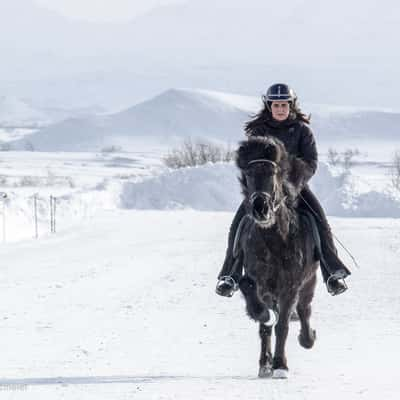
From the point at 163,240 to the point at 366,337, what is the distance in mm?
13750

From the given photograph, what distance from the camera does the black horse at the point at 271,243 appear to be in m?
7.63

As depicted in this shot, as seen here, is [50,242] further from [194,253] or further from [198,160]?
[198,160]

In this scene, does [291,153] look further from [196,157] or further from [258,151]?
[196,157]

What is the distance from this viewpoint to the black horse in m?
7.63

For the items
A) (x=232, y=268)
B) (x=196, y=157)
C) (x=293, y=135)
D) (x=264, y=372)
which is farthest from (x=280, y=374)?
(x=196, y=157)

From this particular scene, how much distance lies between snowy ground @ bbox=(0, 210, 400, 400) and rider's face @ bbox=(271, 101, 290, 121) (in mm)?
2190

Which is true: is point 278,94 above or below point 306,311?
above

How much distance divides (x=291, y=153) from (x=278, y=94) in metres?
0.54

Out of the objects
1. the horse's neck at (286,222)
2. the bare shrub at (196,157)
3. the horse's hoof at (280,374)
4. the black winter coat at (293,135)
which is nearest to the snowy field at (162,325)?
the horse's hoof at (280,374)

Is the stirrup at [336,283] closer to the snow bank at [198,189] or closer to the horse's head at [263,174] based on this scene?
the horse's head at [263,174]

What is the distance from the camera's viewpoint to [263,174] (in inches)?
300

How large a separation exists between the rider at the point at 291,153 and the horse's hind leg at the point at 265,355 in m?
0.47

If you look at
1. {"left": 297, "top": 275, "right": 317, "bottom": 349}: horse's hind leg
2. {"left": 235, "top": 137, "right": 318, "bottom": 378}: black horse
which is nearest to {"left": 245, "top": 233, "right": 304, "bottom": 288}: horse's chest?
{"left": 235, "top": 137, "right": 318, "bottom": 378}: black horse

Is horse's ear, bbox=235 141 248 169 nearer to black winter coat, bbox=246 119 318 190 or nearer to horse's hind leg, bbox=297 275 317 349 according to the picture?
black winter coat, bbox=246 119 318 190
